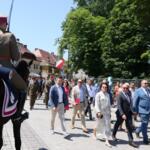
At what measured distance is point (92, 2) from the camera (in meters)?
60.8

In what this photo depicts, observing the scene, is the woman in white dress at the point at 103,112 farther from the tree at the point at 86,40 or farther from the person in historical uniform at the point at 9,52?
the tree at the point at 86,40

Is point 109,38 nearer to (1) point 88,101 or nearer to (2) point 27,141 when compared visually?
(1) point 88,101

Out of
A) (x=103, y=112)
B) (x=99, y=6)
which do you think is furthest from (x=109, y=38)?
(x=103, y=112)

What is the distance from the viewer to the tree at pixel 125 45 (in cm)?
4731

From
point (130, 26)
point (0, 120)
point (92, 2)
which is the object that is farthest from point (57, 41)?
point (0, 120)

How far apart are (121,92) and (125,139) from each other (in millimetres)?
1640

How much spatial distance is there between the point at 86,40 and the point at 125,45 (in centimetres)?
906

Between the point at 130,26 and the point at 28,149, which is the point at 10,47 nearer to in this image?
the point at 28,149

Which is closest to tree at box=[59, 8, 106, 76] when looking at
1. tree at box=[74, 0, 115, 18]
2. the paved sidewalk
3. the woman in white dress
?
tree at box=[74, 0, 115, 18]

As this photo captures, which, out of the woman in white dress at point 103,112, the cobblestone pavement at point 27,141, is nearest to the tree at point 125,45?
the woman in white dress at point 103,112

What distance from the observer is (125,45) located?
4741 cm

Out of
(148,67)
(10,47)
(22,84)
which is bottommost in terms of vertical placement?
(22,84)

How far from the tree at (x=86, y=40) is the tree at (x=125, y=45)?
5.21 m

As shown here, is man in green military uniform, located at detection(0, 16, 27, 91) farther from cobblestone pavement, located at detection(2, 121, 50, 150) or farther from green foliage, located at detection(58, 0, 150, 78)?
green foliage, located at detection(58, 0, 150, 78)
